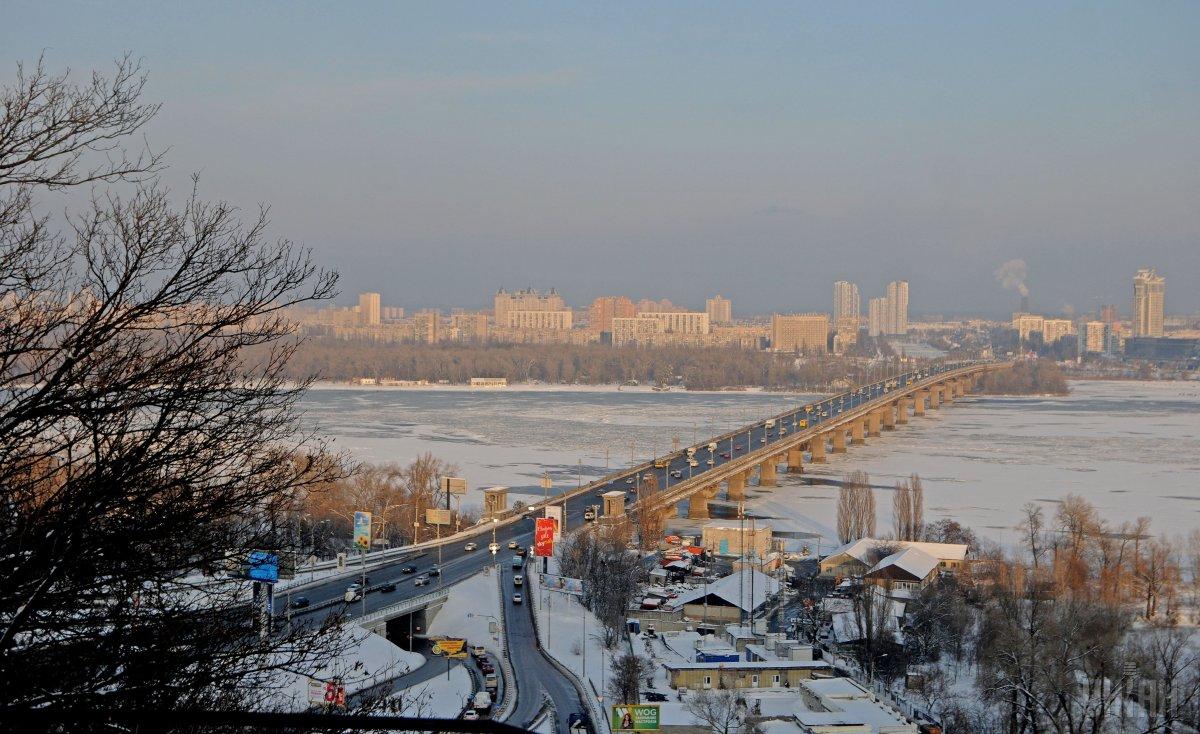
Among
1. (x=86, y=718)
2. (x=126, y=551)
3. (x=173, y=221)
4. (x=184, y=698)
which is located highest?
(x=173, y=221)

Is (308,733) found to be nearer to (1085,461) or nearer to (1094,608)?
(1094,608)

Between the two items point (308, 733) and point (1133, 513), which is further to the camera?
point (1133, 513)

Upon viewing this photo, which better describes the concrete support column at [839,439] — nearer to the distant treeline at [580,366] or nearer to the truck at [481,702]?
the truck at [481,702]

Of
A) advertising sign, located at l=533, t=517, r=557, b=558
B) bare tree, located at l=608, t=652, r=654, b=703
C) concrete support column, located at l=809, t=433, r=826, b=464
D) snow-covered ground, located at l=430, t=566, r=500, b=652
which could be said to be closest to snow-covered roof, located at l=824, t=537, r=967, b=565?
advertising sign, located at l=533, t=517, r=557, b=558

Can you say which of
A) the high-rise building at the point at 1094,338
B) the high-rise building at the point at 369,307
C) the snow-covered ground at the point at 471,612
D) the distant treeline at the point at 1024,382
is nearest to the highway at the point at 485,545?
the snow-covered ground at the point at 471,612

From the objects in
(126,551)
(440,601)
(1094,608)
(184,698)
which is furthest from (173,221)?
(1094,608)

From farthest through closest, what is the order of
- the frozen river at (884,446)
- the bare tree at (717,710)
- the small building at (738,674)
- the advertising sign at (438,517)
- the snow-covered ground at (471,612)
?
1. the frozen river at (884,446)
2. the advertising sign at (438,517)
3. the snow-covered ground at (471,612)
4. the small building at (738,674)
5. the bare tree at (717,710)

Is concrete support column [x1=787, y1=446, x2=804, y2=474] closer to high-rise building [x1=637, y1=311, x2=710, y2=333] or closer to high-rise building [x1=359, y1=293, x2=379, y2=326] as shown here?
high-rise building [x1=637, y1=311, x2=710, y2=333]
